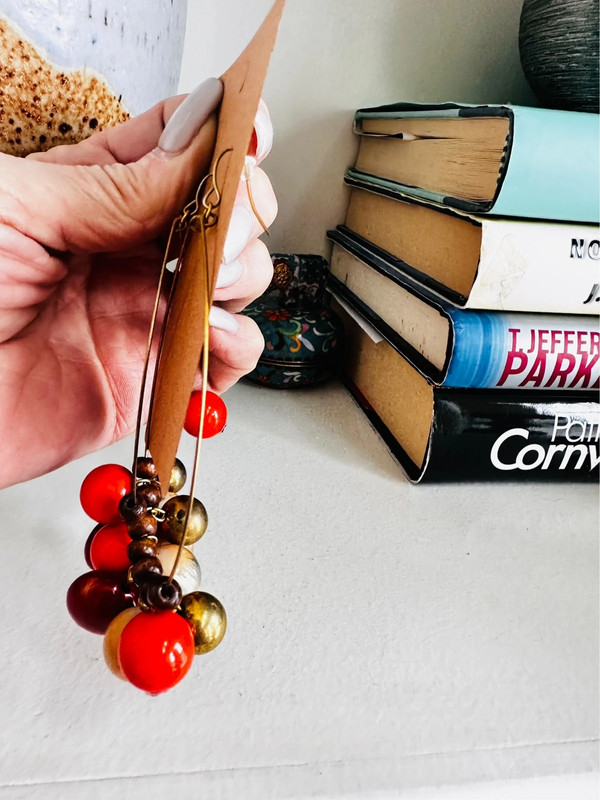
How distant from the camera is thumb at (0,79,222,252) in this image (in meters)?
0.28

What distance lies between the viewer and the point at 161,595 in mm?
218

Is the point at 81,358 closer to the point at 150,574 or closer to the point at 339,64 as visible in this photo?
the point at 150,574

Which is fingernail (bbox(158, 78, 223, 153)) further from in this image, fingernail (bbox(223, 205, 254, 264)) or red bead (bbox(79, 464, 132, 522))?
red bead (bbox(79, 464, 132, 522))

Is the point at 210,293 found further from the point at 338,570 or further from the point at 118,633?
the point at 338,570

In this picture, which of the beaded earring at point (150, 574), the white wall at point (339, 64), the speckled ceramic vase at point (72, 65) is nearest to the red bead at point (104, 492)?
the beaded earring at point (150, 574)

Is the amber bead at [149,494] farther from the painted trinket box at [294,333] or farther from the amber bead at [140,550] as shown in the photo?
the painted trinket box at [294,333]

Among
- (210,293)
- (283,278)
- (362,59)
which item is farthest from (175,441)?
(362,59)

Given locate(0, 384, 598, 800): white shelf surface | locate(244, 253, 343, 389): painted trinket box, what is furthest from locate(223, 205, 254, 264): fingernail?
locate(244, 253, 343, 389): painted trinket box

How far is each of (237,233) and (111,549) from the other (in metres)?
0.17

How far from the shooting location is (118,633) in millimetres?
228

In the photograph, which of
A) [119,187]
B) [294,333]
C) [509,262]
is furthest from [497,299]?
[119,187]

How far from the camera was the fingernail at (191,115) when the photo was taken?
0.88ft

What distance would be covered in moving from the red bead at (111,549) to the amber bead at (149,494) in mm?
27

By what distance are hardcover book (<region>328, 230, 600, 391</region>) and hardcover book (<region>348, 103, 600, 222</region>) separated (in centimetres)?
9
